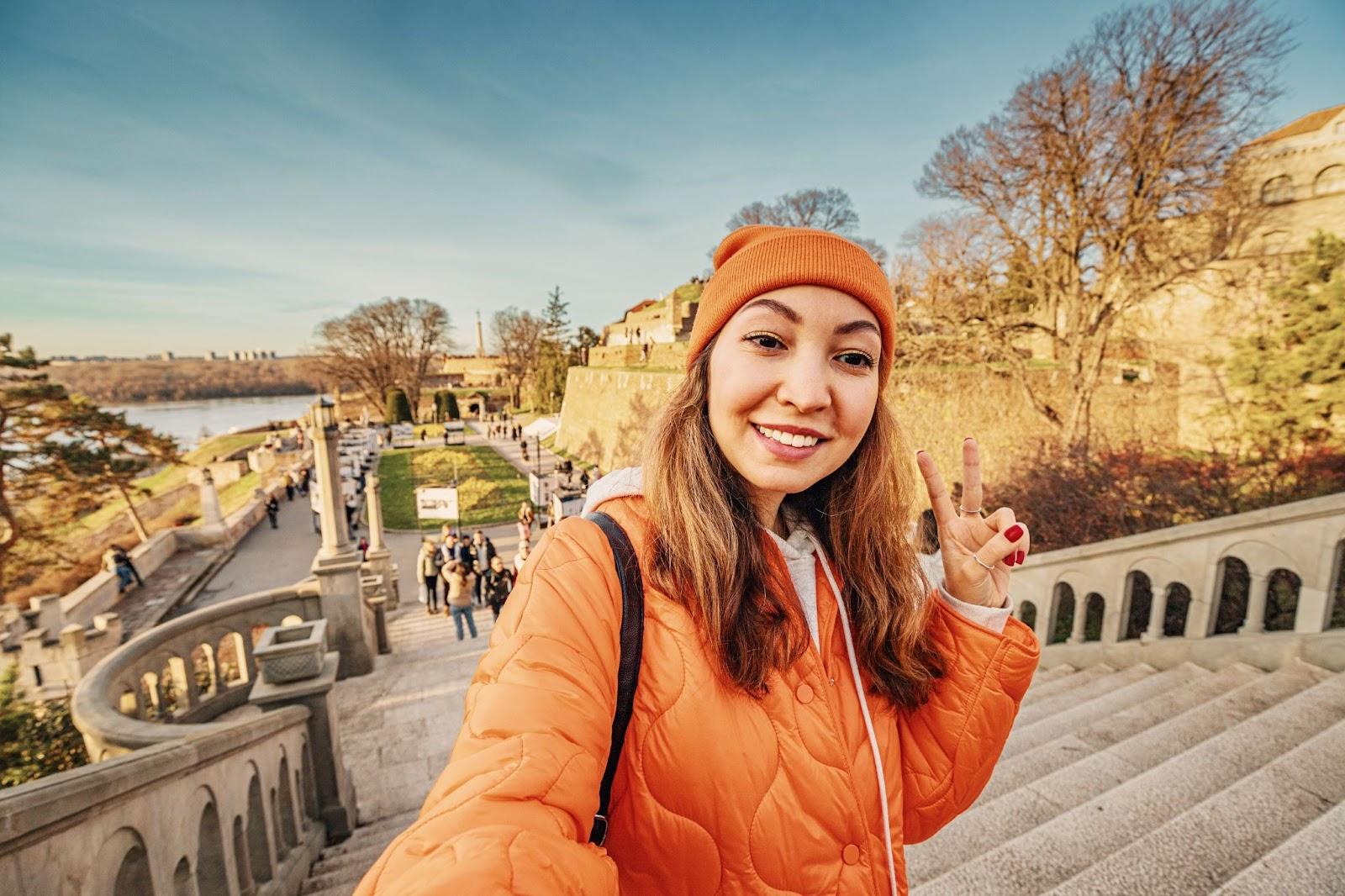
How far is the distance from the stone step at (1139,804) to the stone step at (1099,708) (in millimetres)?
530

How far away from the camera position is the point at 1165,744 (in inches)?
118

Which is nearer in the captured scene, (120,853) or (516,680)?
(516,680)

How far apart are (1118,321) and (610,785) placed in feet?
51.5

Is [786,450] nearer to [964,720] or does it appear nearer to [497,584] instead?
[964,720]

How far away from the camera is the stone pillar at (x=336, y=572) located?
21.0 feet

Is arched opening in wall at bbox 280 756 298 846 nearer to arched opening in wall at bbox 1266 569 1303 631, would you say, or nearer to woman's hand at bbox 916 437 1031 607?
woman's hand at bbox 916 437 1031 607

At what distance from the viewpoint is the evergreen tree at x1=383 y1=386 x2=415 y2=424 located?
4016 centimetres

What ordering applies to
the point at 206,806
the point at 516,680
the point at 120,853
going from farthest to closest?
the point at 206,806
the point at 120,853
the point at 516,680

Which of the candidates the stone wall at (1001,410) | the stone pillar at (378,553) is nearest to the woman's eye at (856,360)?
the stone pillar at (378,553)

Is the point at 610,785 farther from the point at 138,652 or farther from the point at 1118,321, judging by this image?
the point at 1118,321

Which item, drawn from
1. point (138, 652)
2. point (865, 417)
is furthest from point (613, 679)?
point (138, 652)

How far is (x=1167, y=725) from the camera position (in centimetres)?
317

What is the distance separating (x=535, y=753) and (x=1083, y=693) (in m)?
4.90

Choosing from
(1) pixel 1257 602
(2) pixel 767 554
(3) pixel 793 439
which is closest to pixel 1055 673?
(1) pixel 1257 602
